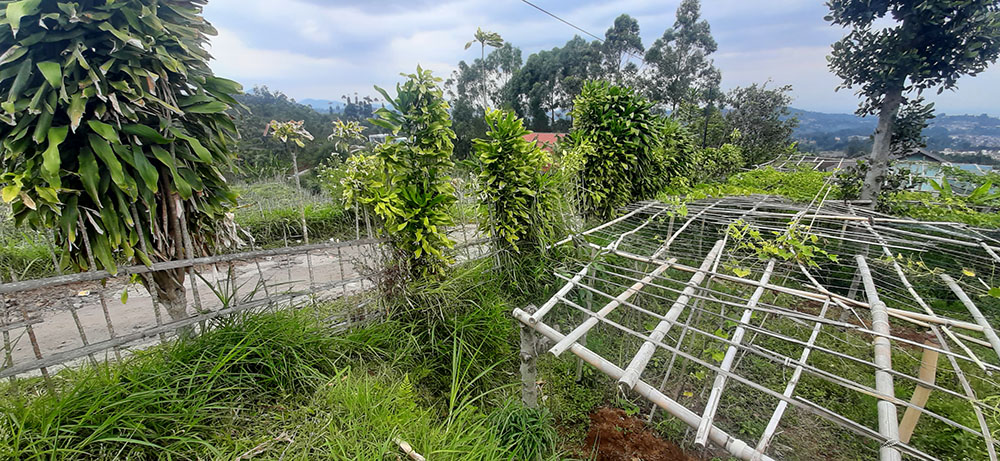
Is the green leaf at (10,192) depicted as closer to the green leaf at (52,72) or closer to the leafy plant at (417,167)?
the green leaf at (52,72)

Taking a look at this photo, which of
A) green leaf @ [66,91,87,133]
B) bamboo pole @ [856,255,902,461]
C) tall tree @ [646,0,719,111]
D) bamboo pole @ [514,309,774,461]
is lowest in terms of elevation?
bamboo pole @ [514,309,774,461]

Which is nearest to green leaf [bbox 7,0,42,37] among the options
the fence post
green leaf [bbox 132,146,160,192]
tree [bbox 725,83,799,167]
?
green leaf [bbox 132,146,160,192]

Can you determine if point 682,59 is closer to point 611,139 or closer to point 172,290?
point 611,139

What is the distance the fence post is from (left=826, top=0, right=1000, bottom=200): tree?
13.6 feet

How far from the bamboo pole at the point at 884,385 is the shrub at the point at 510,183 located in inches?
79.7

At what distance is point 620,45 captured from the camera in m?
18.9

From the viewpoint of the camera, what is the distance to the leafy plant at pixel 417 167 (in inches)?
94.7

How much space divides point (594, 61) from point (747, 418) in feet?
72.3

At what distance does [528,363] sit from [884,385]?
1353mm

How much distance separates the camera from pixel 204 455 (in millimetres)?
1454

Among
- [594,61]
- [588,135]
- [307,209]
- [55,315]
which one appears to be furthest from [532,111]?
[55,315]

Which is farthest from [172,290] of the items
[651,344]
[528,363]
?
[651,344]

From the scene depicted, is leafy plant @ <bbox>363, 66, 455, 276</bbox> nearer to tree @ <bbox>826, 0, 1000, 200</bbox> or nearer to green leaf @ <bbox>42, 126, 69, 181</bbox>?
green leaf @ <bbox>42, 126, 69, 181</bbox>

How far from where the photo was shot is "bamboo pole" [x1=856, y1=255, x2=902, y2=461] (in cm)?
96
